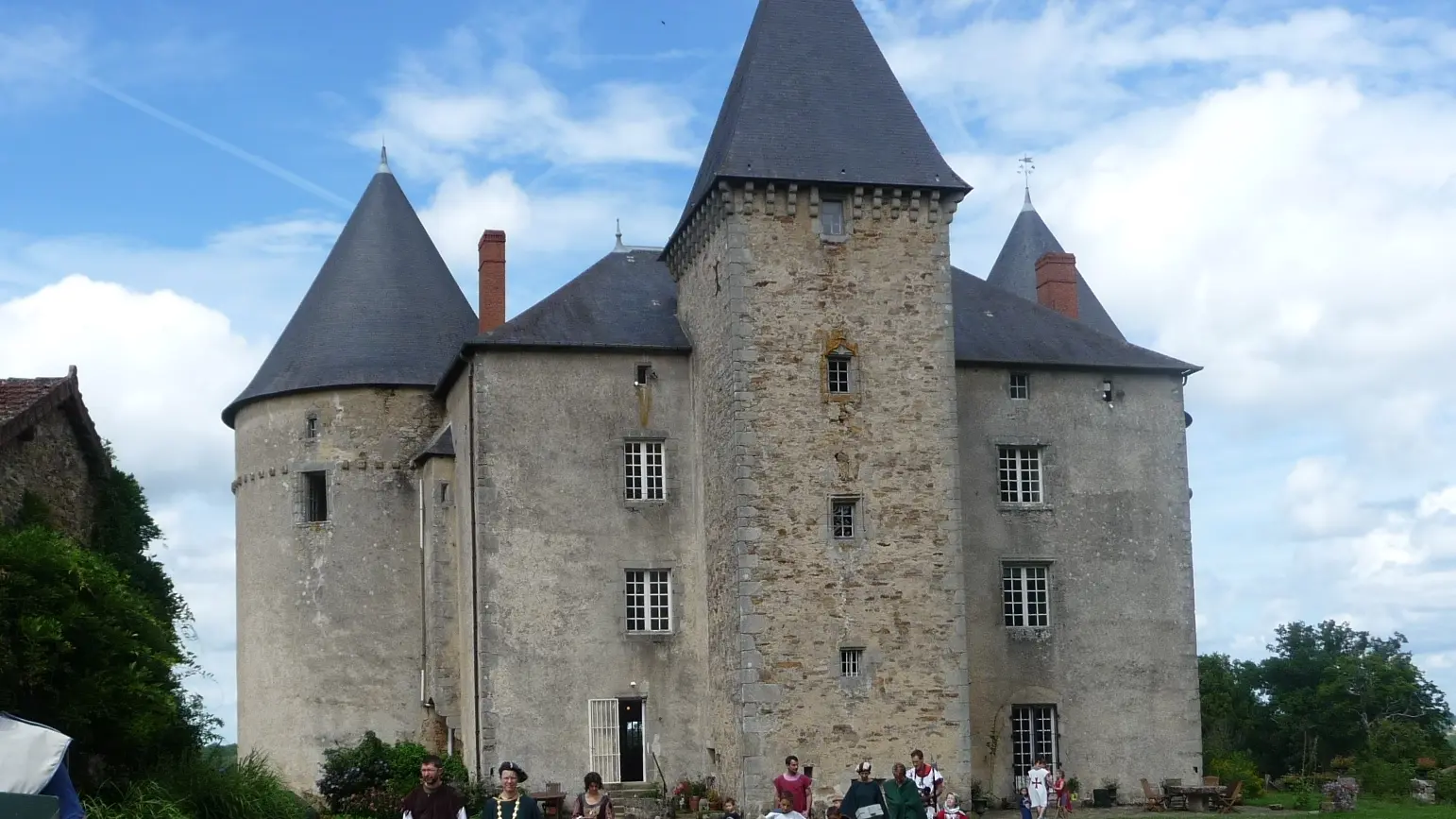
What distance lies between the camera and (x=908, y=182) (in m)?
28.1

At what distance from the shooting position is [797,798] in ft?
59.4

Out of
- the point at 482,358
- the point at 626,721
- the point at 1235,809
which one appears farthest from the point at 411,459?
the point at 1235,809

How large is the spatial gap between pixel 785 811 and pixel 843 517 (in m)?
11.7

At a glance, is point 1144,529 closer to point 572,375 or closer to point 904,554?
point 904,554

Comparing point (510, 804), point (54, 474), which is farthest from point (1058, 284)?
point (510, 804)

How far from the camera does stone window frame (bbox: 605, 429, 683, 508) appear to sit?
96.5ft

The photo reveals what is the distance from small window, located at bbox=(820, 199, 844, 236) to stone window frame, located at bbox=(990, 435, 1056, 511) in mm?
4993

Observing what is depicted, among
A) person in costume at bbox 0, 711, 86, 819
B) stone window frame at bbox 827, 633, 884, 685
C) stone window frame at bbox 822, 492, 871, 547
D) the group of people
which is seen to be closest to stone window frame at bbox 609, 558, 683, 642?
the group of people

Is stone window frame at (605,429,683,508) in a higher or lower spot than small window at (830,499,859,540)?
higher

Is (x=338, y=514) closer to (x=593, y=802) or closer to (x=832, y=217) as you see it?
(x=832, y=217)

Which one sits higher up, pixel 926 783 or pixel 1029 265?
pixel 1029 265

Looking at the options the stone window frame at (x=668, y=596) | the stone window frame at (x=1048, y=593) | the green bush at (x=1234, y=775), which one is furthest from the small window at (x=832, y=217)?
the green bush at (x=1234, y=775)

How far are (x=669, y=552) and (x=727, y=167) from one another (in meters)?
6.50

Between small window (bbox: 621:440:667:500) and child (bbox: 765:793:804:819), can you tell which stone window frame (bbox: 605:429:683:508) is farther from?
child (bbox: 765:793:804:819)
